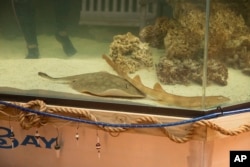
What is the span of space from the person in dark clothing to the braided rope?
20cm

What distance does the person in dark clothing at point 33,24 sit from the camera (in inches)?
56.9

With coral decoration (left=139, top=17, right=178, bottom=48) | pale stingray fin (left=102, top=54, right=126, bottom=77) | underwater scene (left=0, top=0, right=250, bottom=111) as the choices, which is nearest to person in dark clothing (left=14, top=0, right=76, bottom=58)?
underwater scene (left=0, top=0, right=250, bottom=111)

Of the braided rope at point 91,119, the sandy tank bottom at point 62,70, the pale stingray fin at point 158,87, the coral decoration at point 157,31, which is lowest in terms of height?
the braided rope at point 91,119

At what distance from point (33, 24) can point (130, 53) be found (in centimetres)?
38

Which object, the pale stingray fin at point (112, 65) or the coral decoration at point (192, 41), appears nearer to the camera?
the coral decoration at point (192, 41)

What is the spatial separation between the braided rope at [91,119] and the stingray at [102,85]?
9 centimetres

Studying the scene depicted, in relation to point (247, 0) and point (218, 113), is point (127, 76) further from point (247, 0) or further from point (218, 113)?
point (247, 0)

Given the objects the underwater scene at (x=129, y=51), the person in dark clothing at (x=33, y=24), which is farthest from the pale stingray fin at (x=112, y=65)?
the person in dark clothing at (x=33, y=24)

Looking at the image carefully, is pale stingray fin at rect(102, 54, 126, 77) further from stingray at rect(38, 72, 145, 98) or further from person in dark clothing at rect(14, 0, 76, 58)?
person in dark clothing at rect(14, 0, 76, 58)

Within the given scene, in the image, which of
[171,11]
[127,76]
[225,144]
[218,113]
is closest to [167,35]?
[171,11]

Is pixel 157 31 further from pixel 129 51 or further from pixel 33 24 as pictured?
pixel 33 24

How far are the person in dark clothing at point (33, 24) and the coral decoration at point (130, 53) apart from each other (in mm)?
160

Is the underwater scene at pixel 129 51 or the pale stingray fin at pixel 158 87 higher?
the underwater scene at pixel 129 51

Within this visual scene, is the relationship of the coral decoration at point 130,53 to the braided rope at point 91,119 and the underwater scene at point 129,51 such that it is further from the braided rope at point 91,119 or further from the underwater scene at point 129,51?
the braided rope at point 91,119
